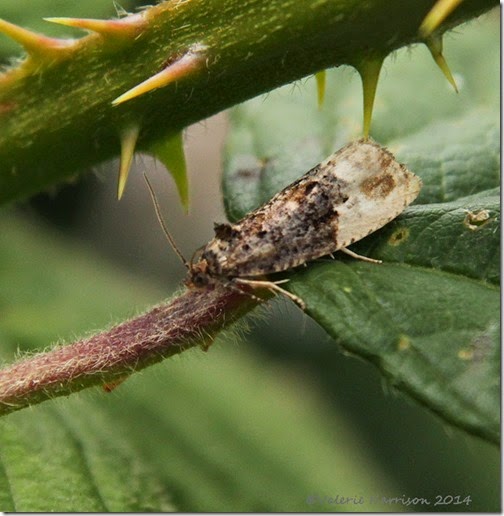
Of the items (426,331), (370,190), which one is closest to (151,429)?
(370,190)

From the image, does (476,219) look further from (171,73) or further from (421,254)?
(171,73)

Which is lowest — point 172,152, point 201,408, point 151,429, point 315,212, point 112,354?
point 201,408

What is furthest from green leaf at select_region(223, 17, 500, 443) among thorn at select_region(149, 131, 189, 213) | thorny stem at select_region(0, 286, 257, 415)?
thorn at select_region(149, 131, 189, 213)

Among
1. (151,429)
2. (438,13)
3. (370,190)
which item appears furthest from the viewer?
(151,429)

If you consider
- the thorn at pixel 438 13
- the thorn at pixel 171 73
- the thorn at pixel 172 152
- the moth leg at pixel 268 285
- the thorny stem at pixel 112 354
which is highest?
the thorn at pixel 438 13

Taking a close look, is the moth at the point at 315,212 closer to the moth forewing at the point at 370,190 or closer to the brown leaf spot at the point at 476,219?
the moth forewing at the point at 370,190

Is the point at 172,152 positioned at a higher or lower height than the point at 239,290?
higher

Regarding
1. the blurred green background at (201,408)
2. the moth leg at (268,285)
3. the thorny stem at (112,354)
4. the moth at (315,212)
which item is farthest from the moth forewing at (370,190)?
the thorny stem at (112,354)
